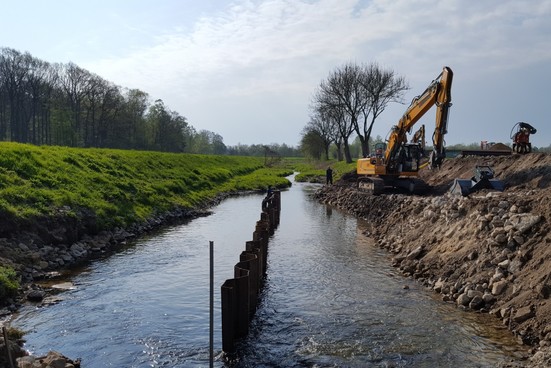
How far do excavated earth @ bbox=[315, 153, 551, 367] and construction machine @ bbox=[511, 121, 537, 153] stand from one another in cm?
405

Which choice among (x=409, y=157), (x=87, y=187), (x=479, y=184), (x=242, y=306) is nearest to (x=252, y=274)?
(x=242, y=306)

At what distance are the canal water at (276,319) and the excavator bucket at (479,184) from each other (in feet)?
16.6

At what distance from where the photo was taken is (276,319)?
34.2 ft

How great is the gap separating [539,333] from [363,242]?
10.8 metres

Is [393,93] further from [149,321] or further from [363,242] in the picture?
[149,321]

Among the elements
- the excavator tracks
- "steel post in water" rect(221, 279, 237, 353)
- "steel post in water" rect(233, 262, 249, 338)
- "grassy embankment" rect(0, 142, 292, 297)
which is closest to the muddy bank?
"grassy embankment" rect(0, 142, 292, 297)

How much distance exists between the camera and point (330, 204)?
33.1 m

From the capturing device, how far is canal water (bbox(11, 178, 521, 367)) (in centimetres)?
846

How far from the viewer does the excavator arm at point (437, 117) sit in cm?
2119

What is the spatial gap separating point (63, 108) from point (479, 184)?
69561mm

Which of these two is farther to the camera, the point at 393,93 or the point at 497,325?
the point at 393,93

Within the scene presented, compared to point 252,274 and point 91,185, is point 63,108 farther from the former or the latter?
point 252,274

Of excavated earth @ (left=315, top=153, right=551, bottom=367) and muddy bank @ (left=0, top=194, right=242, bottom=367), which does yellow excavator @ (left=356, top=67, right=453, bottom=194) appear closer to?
excavated earth @ (left=315, top=153, right=551, bottom=367)

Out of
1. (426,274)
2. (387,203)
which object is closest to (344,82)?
(387,203)
